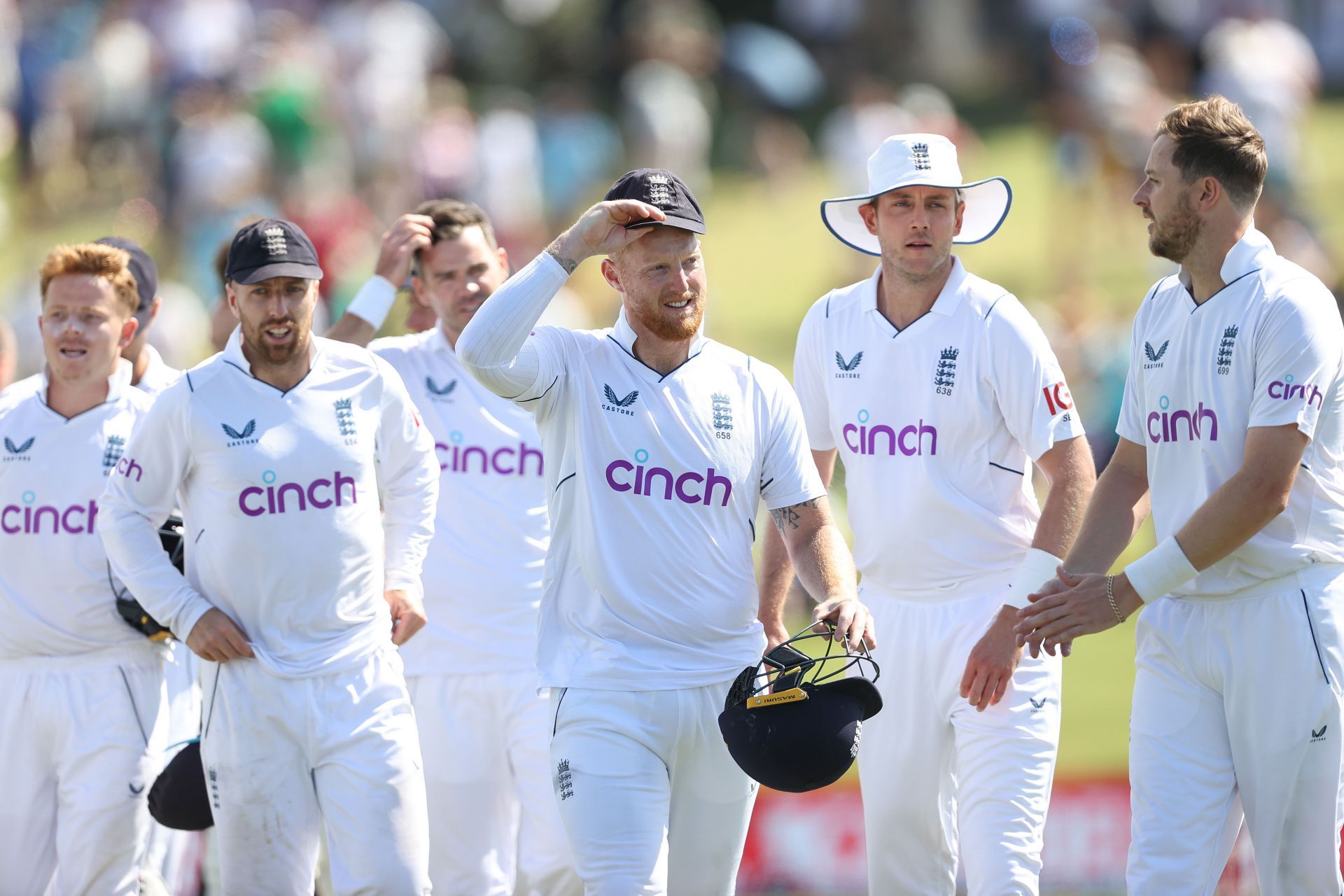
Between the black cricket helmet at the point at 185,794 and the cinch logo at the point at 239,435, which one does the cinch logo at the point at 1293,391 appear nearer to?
the cinch logo at the point at 239,435

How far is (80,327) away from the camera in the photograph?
6645mm

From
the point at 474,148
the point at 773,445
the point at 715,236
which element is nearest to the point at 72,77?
the point at 474,148

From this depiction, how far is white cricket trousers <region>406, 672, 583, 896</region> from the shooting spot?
22.5 ft

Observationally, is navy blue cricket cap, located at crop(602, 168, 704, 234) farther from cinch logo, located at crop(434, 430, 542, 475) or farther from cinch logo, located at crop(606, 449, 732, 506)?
cinch logo, located at crop(434, 430, 542, 475)

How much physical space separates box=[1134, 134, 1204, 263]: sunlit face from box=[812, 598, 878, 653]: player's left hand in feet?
4.93

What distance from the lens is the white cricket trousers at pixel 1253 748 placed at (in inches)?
215

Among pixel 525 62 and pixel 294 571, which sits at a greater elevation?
pixel 525 62

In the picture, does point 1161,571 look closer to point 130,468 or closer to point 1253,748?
point 1253,748

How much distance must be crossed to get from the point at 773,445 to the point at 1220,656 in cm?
154

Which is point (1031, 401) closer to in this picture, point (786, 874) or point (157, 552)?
point (157, 552)

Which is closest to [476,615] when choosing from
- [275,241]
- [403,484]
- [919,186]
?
[403,484]

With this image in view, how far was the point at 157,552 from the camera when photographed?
237 inches

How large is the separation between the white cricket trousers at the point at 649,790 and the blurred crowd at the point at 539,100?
10.5m

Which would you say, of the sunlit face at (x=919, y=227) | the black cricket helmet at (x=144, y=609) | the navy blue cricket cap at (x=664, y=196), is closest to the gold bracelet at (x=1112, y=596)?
the sunlit face at (x=919, y=227)
